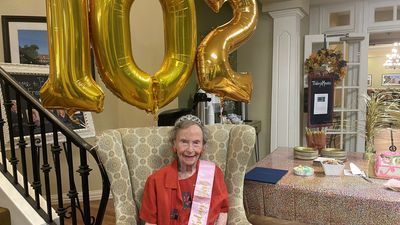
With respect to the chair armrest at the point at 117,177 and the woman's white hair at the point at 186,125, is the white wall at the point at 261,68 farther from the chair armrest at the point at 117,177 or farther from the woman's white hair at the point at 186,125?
the chair armrest at the point at 117,177

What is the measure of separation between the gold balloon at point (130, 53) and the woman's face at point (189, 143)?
2.04ft

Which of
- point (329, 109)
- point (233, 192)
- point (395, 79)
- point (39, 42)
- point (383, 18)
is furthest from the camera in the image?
point (395, 79)

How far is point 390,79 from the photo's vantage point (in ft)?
25.7

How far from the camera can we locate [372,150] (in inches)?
73.9

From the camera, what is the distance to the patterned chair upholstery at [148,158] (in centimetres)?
148

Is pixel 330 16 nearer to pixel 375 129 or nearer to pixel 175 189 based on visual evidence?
pixel 375 129

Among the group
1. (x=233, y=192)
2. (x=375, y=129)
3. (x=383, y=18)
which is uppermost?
(x=383, y=18)

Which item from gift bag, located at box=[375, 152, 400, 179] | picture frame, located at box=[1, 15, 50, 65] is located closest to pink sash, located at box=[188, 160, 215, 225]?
gift bag, located at box=[375, 152, 400, 179]

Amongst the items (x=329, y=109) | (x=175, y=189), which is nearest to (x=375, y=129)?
(x=175, y=189)

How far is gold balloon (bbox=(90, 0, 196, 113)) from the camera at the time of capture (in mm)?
678

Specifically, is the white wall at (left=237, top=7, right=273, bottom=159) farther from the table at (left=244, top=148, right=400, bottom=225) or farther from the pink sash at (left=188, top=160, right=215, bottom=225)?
the pink sash at (left=188, top=160, right=215, bottom=225)

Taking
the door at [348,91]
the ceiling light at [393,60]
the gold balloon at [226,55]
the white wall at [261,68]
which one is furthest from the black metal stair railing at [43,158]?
the ceiling light at [393,60]

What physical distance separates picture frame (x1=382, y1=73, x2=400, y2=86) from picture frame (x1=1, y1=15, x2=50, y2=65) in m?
8.03

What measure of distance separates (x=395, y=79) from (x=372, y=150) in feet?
23.7
